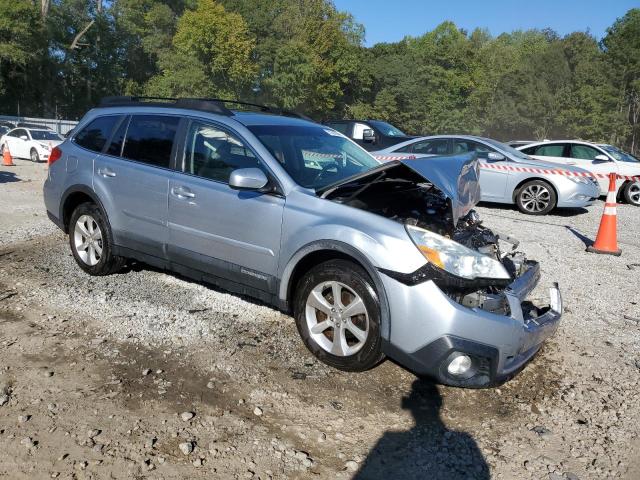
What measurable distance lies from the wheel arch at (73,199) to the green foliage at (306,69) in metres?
41.8

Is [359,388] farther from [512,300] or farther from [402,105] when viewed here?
[402,105]

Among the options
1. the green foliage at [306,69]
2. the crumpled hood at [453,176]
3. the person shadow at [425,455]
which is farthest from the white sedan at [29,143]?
the green foliage at [306,69]

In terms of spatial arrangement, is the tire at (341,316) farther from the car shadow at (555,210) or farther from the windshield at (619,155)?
the windshield at (619,155)

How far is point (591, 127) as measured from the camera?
53906 mm

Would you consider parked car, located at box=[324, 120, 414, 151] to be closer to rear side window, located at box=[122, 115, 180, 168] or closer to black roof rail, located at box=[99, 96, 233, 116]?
black roof rail, located at box=[99, 96, 233, 116]

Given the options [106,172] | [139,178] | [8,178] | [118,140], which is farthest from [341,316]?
[8,178]

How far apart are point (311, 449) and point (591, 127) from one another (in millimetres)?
58605

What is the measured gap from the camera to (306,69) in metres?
52.6

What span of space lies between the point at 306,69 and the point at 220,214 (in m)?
50.8

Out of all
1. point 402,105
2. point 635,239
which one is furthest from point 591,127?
point 635,239

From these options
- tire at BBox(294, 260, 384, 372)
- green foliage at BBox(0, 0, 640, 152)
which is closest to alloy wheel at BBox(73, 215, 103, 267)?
tire at BBox(294, 260, 384, 372)

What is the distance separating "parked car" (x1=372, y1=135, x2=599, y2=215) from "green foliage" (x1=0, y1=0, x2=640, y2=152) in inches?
1582

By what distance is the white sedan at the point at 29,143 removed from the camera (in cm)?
1952

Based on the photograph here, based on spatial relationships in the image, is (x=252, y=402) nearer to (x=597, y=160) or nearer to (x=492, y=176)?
(x=492, y=176)
